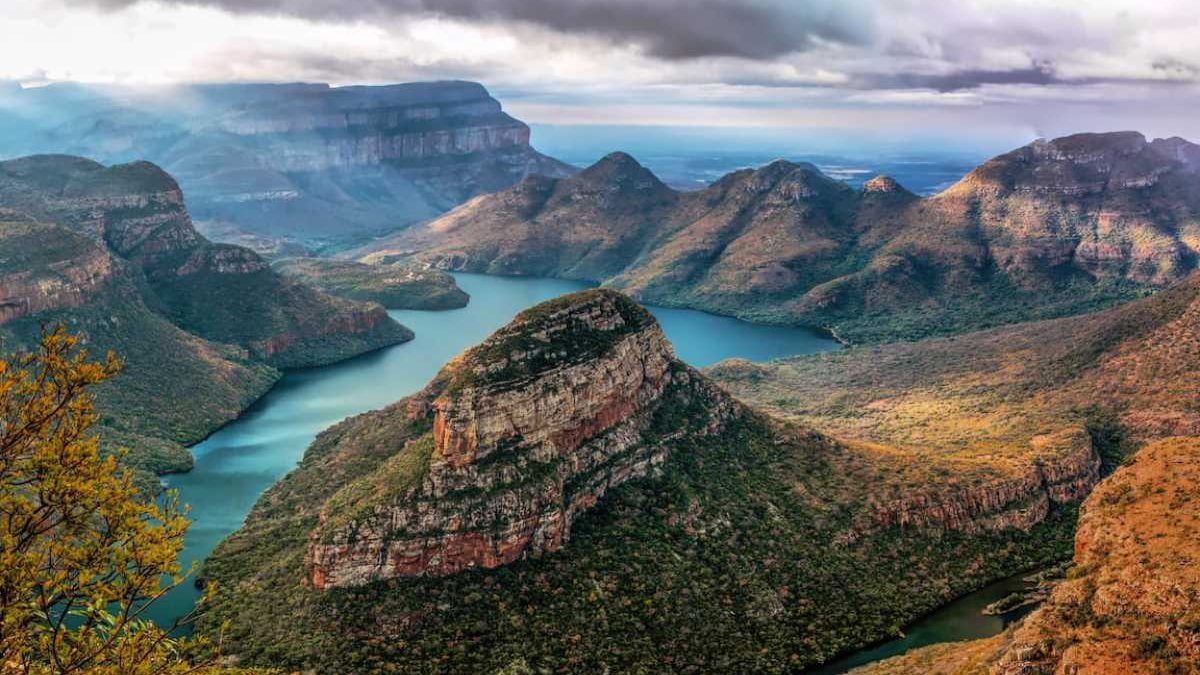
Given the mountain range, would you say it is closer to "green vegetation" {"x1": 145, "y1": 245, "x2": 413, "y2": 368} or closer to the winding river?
the winding river

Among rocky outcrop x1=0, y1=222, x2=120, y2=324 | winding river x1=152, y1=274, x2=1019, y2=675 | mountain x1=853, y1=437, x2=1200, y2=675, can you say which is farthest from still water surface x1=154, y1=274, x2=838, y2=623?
→ mountain x1=853, y1=437, x2=1200, y2=675

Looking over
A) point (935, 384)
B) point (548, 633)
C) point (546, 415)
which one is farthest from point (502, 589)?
point (935, 384)

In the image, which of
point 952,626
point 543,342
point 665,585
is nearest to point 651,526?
point 665,585

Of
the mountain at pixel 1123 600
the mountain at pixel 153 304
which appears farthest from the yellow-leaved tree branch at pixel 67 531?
the mountain at pixel 153 304

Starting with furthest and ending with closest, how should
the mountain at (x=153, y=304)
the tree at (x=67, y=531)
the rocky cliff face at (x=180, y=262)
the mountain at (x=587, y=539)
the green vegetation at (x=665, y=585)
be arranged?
the rocky cliff face at (x=180, y=262)
the mountain at (x=153, y=304)
the mountain at (x=587, y=539)
the green vegetation at (x=665, y=585)
the tree at (x=67, y=531)

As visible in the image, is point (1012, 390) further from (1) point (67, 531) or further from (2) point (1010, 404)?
(1) point (67, 531)

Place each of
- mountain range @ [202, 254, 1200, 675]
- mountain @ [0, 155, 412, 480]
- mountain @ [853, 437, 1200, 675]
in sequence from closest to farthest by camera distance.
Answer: mountain @ [853, 437, 1200, 675]
mountain range @ [202, 254, 1200, 675]
mountain @ [0, 155, 412, 480]

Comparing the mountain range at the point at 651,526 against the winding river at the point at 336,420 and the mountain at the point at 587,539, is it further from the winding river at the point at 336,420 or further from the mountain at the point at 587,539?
the winding river at the point at 336,420
